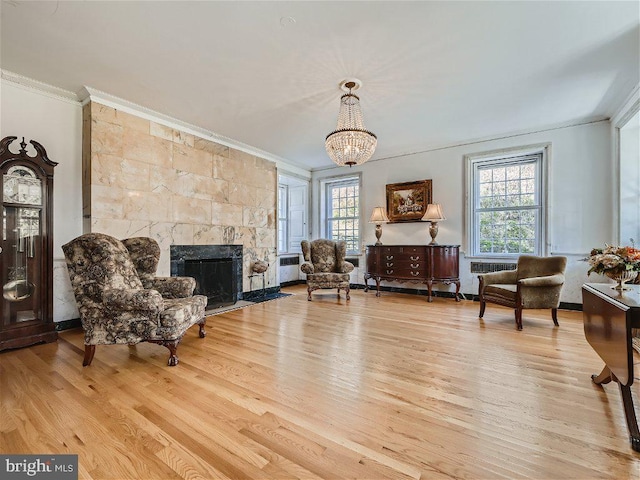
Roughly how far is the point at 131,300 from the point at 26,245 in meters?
1.67

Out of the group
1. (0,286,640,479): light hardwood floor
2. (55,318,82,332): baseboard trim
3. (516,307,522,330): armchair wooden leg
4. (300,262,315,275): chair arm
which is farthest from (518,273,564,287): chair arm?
(55,318,82,332): baseboard trim

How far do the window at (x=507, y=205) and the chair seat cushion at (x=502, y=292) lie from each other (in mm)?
1415

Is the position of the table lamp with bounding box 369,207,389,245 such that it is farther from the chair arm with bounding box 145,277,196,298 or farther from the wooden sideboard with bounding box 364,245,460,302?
the chair arm with bounding box 145,277,196,298

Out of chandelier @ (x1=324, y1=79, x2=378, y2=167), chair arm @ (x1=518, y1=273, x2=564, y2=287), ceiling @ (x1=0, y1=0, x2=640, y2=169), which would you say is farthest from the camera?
chair arm @ (x1=518, y1=273, x2=564, y2=287)

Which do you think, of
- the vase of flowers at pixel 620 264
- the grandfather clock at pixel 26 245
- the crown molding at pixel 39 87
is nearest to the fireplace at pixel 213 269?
the grandfather clock at pixel 26 245

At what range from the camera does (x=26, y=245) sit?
2.92 m

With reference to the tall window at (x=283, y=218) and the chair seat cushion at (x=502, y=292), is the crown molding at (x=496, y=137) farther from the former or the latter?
the chair seat cushion at (x=502, y=292)

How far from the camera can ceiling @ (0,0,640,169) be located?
7.18 ft

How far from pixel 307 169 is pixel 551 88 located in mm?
4575

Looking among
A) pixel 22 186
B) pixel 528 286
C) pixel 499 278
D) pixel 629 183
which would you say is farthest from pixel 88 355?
pixel 629 183

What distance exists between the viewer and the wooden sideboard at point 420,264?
4891 millimetres

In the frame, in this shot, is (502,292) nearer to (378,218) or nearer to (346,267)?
(346,267)

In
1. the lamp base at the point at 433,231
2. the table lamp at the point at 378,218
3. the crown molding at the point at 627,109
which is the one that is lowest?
the lamp base at the point at 433,231

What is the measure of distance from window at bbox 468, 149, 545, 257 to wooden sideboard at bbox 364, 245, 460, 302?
563mm
